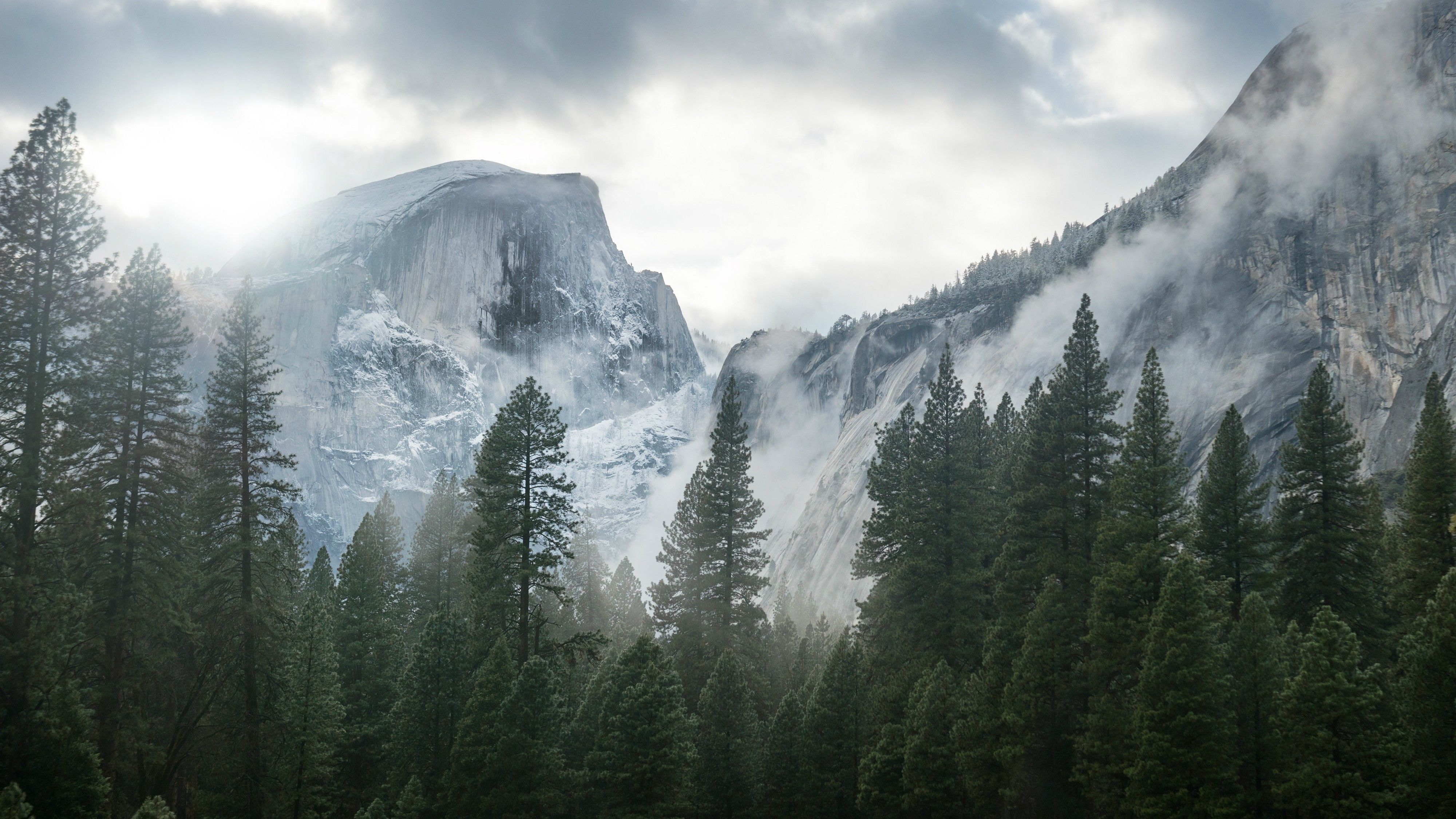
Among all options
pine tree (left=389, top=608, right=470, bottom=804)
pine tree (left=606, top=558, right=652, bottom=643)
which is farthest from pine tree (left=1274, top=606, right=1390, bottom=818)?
pine tree (left=606, top=558, right=652, bottom=643)

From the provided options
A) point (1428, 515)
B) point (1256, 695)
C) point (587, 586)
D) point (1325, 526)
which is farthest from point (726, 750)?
point (1428, 515)

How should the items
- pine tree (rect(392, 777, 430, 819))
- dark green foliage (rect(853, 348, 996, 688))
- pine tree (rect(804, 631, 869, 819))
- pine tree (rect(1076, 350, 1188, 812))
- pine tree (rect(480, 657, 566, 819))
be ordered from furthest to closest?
1. pine tree (rect(804, 631, 869, 819))
2. dark green foliage (rect(853, 348, 996, 688))
3. pine tree (rect(392, 777, 430, 819))
4. pine tree (rect(480, 657, 566, 819))
5. pine tree (rect(1076, 350, 1188, 812))

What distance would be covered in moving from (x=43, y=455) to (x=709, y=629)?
2265 cm

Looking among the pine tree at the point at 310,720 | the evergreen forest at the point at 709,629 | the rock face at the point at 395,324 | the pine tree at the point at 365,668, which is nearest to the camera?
the evergreen forest at the point at 709,629

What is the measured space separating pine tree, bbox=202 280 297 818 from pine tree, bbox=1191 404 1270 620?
93.3 ft

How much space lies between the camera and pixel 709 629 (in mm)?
35469

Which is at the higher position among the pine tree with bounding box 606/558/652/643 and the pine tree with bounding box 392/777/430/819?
the pine tree with bounding box 606/558/652/643

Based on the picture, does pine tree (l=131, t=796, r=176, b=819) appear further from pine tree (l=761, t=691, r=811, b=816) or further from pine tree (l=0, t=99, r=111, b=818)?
pine tree (l=761, t=691, r=811, b=816)

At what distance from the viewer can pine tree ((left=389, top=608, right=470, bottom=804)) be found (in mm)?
30547

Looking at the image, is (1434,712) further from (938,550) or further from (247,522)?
(247,522)

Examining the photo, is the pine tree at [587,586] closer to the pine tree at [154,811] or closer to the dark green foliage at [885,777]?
the dark green foliage at [885,777]

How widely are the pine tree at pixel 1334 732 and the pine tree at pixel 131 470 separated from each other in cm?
2866

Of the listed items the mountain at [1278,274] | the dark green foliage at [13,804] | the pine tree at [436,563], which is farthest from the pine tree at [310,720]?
the mountain at [1278,274]

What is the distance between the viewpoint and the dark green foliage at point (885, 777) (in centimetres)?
2961
